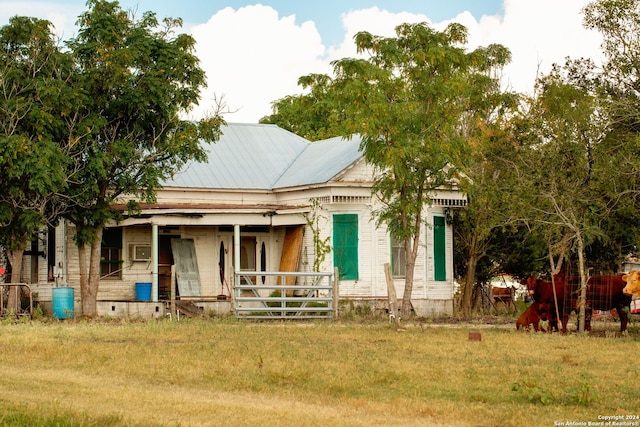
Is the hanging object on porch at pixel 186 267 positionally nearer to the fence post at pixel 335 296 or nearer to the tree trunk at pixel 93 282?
the tree trunk at pixel 93 282

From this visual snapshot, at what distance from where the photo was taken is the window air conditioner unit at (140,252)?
30672 millimetres

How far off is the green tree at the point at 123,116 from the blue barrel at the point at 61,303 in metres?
0.49

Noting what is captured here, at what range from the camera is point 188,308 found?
2916 cm

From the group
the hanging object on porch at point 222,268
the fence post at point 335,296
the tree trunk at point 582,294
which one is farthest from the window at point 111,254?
the tree trunk at point 582,294

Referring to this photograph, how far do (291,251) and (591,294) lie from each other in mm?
11035

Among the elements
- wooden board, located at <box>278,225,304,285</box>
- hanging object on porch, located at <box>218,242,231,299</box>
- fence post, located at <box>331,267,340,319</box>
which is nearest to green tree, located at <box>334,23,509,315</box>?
fence post, located at <box>331,267,340,319</box>

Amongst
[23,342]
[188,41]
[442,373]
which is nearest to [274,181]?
[188,41]

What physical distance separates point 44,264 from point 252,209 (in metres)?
6.45

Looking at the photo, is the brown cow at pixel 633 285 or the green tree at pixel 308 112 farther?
the green tree at pixel 308 112

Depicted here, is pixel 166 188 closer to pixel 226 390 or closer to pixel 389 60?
pixel 389 60

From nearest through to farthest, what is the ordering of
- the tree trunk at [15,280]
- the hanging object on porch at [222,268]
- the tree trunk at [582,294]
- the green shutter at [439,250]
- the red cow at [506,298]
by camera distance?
1. the tree trunk at [582,294]
2. the tree trunk at [15,280]
3. the hanging object on porch at [222,268]
4. the green shutter at [439,250]
5. the red cow at [506,298]

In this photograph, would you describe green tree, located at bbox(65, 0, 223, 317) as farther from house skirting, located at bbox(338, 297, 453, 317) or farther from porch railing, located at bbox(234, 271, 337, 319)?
house skirting, located at bbox(338, 297, 453, 317)

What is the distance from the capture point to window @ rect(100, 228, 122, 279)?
30312mm

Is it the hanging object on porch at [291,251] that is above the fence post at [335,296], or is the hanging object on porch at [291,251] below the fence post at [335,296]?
above
